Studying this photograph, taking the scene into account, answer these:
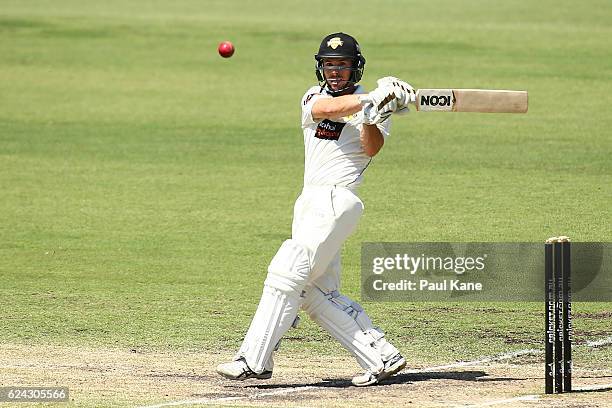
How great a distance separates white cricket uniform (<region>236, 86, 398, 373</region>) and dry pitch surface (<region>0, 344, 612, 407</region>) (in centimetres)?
25

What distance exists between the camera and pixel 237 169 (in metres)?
16.9

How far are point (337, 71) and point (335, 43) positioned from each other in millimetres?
163

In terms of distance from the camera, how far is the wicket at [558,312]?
7082 mm

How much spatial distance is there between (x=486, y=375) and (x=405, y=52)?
58.9 ft

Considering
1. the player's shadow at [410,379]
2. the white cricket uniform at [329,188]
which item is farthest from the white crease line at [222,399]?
the white cricket uniform at [329,188]

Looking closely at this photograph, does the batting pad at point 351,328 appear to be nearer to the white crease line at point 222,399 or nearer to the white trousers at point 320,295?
the white trousers at point 320,295

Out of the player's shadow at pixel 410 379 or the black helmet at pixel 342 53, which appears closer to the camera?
the player's shadow at pixel 410 379

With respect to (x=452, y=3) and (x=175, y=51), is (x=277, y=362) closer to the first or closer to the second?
(x=175, y=51)

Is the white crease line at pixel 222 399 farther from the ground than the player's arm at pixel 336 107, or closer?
closer

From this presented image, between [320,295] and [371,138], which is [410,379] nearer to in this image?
[320,295]

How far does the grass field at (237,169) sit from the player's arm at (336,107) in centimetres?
154

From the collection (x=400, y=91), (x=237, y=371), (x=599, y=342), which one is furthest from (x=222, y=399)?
(x=599, y=342)

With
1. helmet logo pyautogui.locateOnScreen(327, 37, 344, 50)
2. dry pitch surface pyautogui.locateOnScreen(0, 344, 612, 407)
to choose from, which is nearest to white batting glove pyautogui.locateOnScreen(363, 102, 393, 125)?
helmet logo pyautogui.locateOnScreen(327, 37, 344, 50)

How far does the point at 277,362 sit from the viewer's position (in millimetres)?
8414
